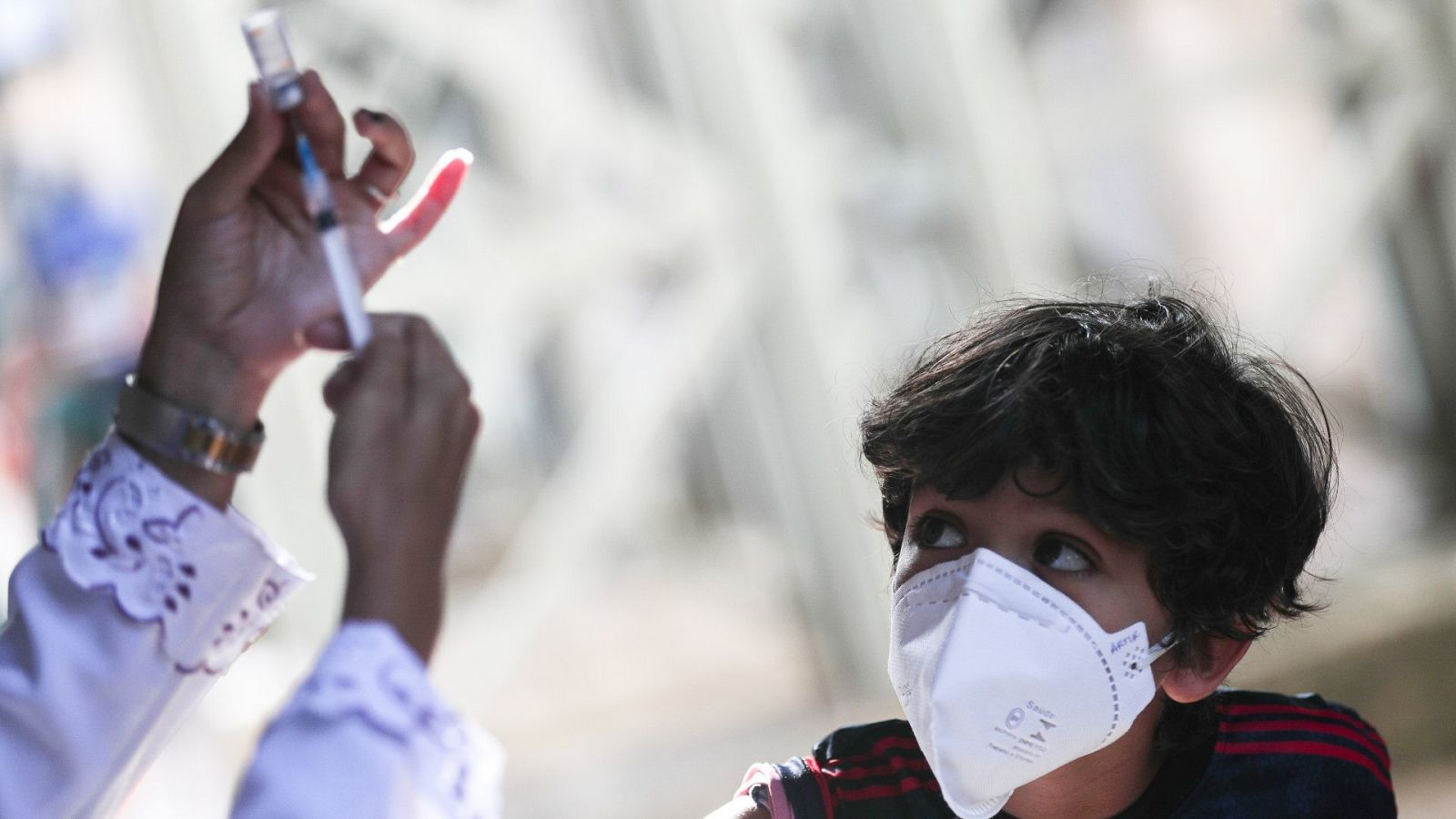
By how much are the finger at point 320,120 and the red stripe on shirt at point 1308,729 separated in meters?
0.98

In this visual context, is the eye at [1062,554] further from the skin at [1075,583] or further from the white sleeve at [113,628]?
the white sleeve at [113,628]

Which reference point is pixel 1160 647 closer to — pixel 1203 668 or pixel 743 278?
pixel 1203 668

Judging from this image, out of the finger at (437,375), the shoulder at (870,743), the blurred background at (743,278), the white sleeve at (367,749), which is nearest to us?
the white sleeve at (367,749)

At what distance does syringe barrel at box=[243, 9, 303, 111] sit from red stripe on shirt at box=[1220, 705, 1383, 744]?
1030 millimetres

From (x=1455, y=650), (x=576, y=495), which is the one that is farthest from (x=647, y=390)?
(x=1455, y=650)

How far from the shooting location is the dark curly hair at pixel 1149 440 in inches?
50.9

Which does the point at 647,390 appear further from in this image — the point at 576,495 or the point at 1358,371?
the point at 1358,371

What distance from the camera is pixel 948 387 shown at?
1389mm

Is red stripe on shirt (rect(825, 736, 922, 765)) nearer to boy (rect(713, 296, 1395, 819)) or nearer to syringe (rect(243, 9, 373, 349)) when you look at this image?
boy (rect(713, 296, 1395, 819))

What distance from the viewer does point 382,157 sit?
3.74ft

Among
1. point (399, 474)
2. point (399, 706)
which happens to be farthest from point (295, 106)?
point (399, 706)

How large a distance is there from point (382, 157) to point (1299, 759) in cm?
100

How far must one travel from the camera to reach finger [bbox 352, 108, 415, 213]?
3.66ft

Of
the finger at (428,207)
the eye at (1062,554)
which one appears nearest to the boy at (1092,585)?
the eye at (1062,554)
